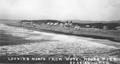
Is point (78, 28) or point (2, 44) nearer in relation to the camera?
point (2, 44)

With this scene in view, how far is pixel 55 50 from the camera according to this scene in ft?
11.5

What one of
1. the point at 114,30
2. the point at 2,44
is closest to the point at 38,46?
the point at 2,44

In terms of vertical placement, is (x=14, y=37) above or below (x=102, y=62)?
above

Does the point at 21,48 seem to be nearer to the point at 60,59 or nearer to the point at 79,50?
the point at 60,59

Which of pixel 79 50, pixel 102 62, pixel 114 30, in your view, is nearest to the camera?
pixel 102 62

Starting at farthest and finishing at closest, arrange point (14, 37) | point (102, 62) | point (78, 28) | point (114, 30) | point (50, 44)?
point (78, 28), point (114, 30), point (14, 37), point (50, 44), point (102, 62)

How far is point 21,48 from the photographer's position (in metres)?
3.62

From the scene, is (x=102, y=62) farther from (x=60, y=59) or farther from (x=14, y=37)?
(x=14, y=37)

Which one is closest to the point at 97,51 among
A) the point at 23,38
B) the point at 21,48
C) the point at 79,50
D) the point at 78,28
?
the point at 79,50

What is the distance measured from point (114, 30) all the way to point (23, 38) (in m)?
2.91

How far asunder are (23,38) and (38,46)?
933 millimetres

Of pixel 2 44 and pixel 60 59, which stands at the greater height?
pixel 2 44

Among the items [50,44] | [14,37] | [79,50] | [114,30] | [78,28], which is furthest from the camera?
[78,28]

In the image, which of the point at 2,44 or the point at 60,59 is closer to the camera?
the point at 60,59
